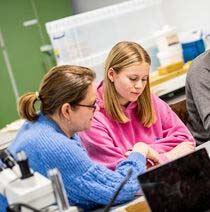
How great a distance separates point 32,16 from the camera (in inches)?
160

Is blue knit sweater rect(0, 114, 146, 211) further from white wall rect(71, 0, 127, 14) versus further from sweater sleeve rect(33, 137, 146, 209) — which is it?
white wall rect(71, 0, 127, 14)

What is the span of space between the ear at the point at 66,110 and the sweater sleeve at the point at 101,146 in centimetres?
34

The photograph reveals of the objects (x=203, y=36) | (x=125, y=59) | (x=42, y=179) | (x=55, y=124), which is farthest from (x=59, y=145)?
(x=203, y=36)

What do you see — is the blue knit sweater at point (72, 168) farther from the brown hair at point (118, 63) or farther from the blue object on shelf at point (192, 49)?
the blue object on shelf at point (192, 49)

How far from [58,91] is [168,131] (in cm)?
76

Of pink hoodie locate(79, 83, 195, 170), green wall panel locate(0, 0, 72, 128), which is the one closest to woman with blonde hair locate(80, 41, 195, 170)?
pink hoodie locate(79, 83, 195, 170)

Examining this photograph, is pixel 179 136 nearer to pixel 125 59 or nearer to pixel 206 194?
pixel 125 59

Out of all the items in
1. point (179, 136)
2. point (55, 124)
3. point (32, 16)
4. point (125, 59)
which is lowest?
point (179, 136)

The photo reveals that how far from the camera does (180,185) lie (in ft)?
3.50

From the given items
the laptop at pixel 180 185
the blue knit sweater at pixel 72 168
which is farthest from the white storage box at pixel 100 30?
the laptop at pixel 180 185

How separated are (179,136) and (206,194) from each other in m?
0.81

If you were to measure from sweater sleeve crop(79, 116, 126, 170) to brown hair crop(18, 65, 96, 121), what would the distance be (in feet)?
1.19

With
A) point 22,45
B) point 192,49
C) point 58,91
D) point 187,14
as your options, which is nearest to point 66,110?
point 58,91

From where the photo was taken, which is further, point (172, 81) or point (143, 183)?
point (172, 81)
